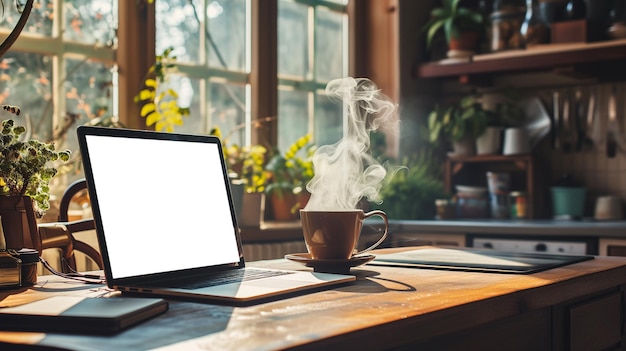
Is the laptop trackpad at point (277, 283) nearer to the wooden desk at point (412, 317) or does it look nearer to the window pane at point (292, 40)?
the wooden desk at point (412, 317)

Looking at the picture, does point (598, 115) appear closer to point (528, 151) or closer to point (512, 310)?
point (528, 151)

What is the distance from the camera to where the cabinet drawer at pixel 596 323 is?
1354 mm

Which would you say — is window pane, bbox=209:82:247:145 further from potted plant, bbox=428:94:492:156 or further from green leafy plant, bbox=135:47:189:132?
potted plant, bbox=428:94:492:156

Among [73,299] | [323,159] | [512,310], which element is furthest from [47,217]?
[512,310]

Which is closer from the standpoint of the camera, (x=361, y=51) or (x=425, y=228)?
(x=425, y=228)

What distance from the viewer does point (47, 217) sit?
2541 mm

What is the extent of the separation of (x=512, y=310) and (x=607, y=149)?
109 inches

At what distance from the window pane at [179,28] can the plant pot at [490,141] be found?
1.52 meters

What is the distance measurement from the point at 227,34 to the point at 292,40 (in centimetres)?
44

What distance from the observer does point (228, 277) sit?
1231 mm

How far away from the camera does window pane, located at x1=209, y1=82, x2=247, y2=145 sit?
3318 millimetres

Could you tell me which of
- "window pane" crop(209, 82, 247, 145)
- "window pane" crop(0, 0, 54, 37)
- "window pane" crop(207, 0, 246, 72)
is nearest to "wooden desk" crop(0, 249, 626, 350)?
"window pane" crop(0, 0, 54, 37)

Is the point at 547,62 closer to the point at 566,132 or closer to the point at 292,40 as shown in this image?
the point at 566,132

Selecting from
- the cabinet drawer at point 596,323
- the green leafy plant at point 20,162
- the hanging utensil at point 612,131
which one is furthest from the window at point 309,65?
the green leafy plant at point 20,162
